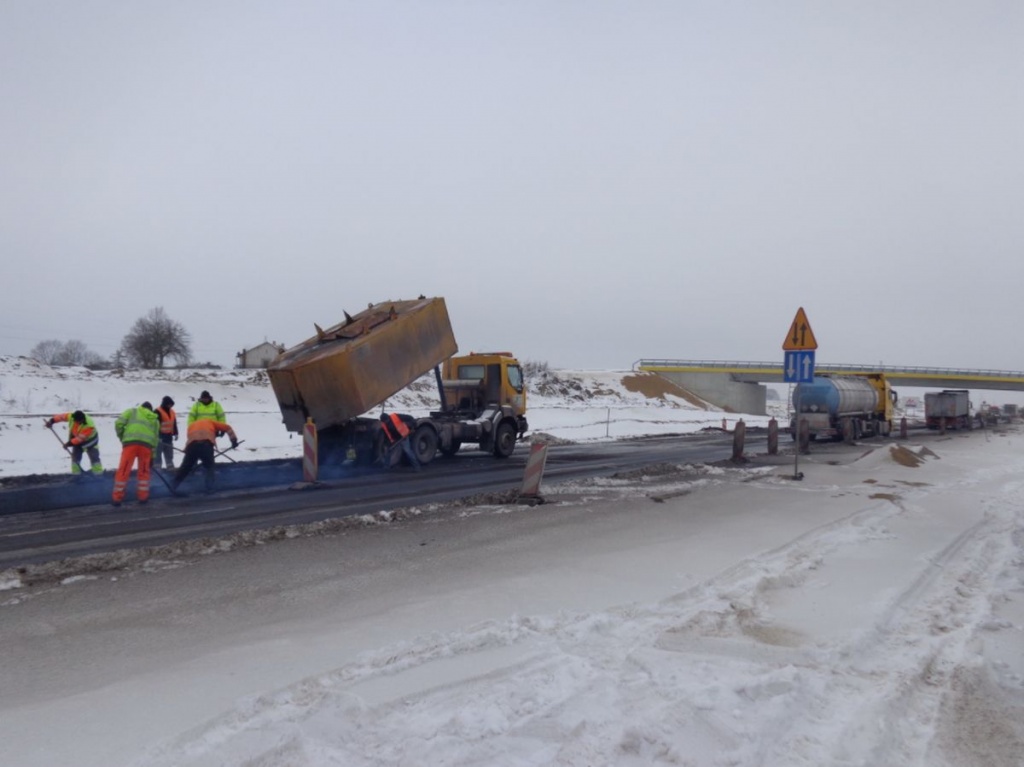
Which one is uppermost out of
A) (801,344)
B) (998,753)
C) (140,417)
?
(801,344)

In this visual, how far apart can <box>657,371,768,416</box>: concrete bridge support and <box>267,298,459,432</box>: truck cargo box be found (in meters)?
69.4

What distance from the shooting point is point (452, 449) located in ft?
70.5

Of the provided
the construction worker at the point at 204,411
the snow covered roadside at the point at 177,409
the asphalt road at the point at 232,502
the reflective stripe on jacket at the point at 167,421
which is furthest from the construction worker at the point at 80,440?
the snow covered roadside at the point at 177,409

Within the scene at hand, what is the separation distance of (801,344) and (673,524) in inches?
240

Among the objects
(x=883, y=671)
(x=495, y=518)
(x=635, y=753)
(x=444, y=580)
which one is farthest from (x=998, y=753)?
(x=495, y=518)

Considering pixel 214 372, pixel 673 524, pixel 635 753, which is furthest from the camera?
pixel 214 372

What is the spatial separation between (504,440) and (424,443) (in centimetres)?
285

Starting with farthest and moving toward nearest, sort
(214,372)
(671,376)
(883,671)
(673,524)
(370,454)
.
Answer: (671,376) → (214,372) → (370,454) → (673,524) → (883,671)

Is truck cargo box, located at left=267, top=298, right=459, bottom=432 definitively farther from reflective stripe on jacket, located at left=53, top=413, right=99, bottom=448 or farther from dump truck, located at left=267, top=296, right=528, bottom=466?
reflective stripe on jacket, located at left=53, top=413, right=99, bottom=448

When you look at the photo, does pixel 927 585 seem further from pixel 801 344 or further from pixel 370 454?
pixel 370 454

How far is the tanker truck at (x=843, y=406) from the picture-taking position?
2965 cm

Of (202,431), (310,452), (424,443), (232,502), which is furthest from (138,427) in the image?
(424,443)

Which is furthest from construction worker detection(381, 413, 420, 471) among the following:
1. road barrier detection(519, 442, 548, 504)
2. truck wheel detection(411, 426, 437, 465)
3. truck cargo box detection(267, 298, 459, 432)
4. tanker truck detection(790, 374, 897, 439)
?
tanker truck detection(790, 374, 897, 439)

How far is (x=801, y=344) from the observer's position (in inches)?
582
